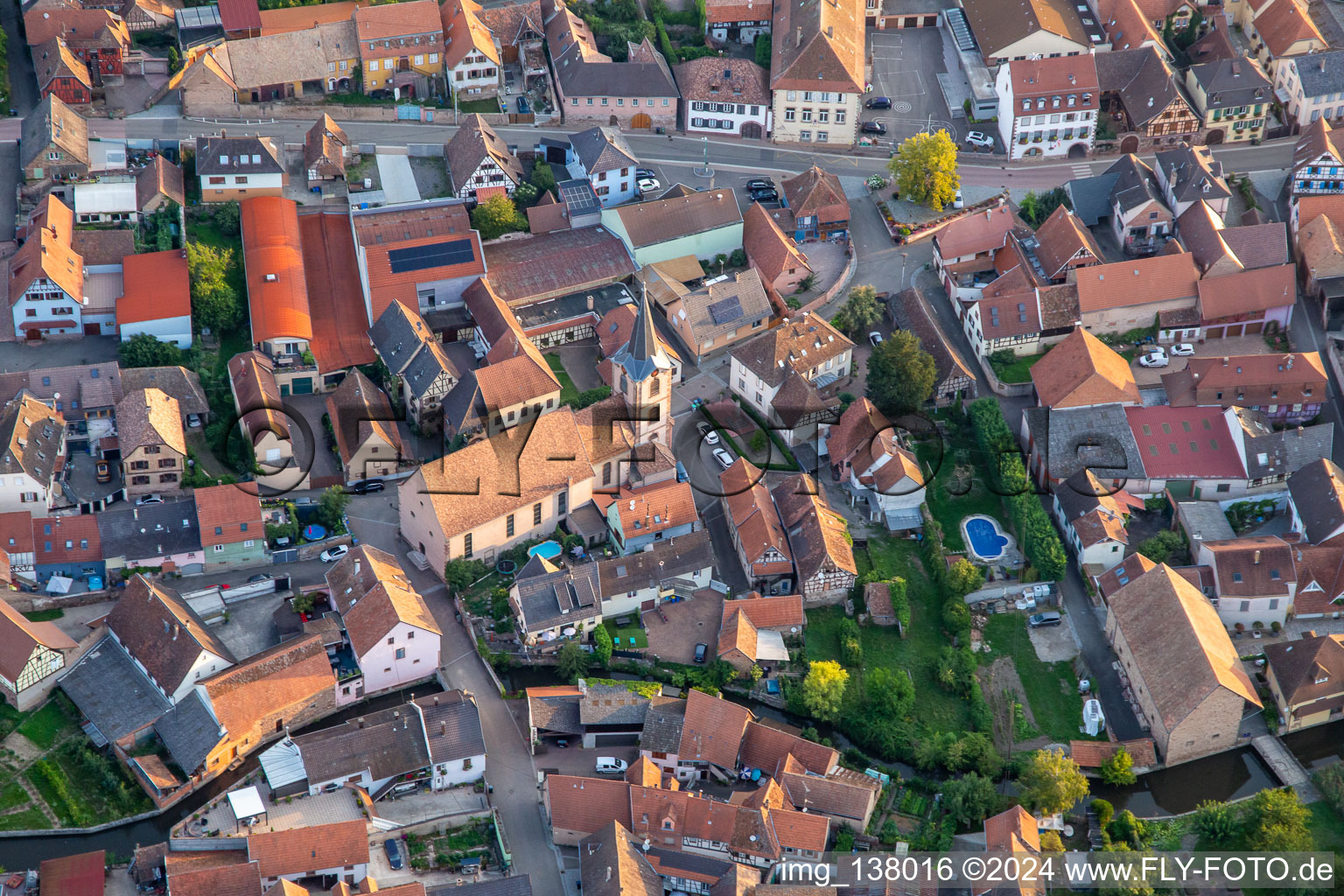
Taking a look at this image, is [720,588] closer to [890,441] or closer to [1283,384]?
[890,441]

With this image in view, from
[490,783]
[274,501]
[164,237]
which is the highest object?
[164,237]

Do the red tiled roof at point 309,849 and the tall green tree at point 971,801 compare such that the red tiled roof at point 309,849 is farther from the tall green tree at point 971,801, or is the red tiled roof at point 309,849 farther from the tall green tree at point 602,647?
the tall green tree at point 971,801

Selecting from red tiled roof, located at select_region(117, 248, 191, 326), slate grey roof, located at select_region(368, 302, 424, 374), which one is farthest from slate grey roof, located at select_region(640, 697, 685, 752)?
red tiled roof, located at select_region(117, 248, 191, 326)

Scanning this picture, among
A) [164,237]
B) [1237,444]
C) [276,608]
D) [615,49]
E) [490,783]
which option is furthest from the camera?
[615,49]

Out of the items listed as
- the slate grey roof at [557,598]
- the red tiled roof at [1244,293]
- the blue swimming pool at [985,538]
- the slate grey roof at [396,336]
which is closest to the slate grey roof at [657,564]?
the slate grey roof at [557,598]

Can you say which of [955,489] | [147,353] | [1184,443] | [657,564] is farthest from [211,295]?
[1184,443]

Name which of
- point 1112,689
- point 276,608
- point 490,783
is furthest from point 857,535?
point 276,608
